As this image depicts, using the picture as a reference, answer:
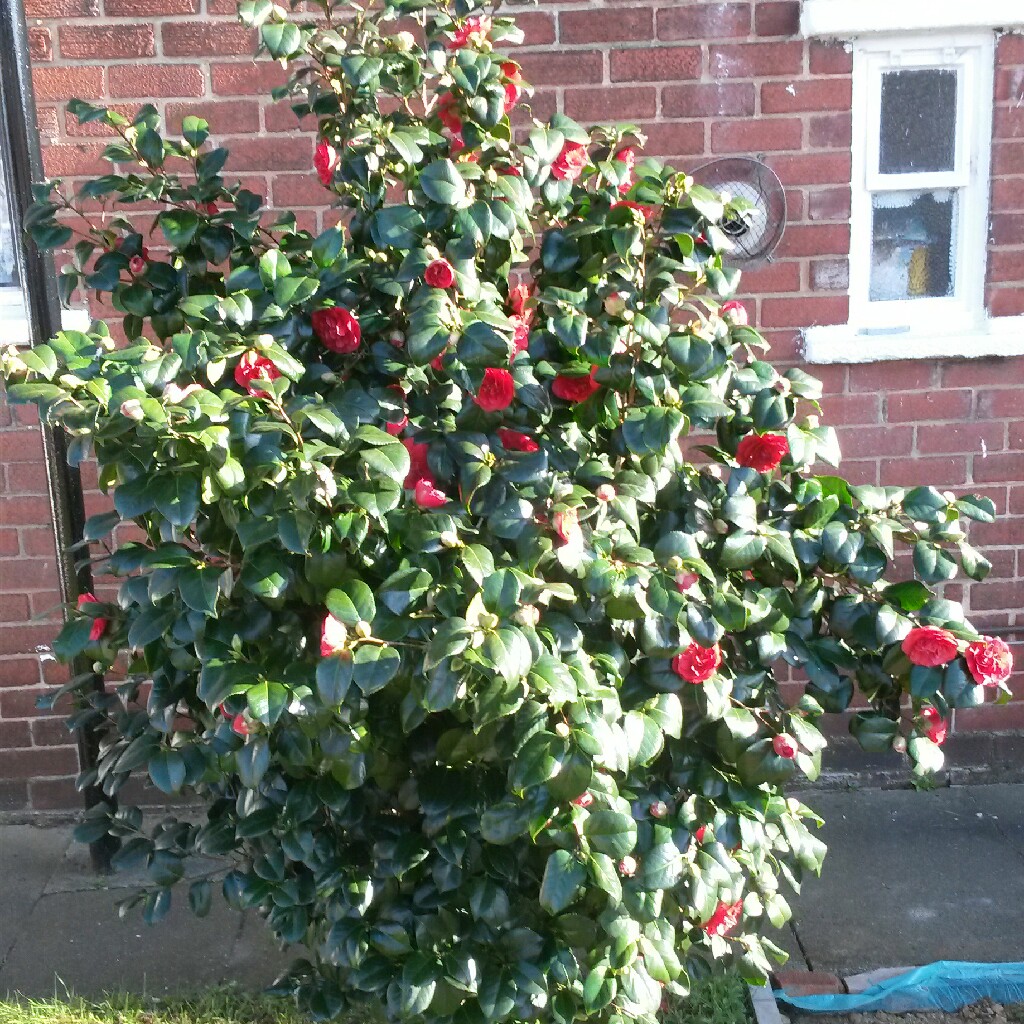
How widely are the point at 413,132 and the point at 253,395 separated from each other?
0.50m

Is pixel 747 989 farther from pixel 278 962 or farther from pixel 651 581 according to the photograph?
pixel 651 581

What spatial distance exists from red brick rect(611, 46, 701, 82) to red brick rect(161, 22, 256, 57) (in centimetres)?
101

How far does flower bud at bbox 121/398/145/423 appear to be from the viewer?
1.52 m

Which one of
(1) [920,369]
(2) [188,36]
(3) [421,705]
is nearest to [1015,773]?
(1) [920,369]

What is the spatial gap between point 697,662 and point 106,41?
2.47m

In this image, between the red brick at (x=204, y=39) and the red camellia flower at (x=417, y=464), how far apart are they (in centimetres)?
180

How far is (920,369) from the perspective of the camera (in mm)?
3371

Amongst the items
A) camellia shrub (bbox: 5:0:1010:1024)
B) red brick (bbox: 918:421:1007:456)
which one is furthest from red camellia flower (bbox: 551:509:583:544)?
red brick (bbox: 918:421:1007:456)

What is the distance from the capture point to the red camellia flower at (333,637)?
5.24ft

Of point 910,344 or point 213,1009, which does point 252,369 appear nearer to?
point 213,1009

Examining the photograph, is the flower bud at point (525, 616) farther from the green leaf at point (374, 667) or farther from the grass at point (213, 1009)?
the grass at point (213, 1009)

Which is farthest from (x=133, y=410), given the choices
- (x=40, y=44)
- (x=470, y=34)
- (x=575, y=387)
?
(x=40, y=44)

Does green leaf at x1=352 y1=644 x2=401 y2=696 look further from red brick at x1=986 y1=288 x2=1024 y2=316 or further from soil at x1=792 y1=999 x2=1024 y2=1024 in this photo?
red brick at x1=986 y1=288 x2=1024 y2=316

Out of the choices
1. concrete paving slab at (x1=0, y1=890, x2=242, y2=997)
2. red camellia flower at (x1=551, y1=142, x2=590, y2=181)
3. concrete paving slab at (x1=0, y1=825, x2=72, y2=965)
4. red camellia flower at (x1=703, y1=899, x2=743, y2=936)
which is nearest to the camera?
red camellia flower at (x1=551, y1=142, x2=590, y2=181)
